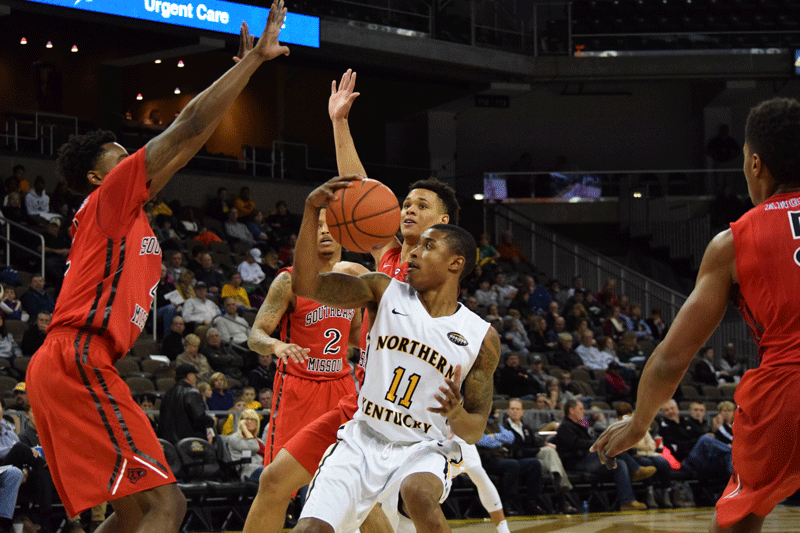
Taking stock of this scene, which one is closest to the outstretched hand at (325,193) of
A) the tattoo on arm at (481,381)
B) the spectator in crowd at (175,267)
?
the tattoo on arm at (481,381)

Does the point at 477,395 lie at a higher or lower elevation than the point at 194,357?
higher

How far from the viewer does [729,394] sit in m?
15.1

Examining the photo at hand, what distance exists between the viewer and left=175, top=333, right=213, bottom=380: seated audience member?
36.5 feet

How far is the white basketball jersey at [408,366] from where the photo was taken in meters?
4.01

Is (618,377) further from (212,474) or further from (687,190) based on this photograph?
(687,190)

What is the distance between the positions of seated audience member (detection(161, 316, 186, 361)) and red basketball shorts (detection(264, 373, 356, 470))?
636 centimetres

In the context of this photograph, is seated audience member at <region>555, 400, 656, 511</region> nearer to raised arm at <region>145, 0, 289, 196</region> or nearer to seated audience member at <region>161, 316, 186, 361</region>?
seated audience member at <region>161, 316, 186, 361</region>

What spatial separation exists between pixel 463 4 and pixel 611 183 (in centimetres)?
539

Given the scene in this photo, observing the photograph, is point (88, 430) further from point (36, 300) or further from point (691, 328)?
point (36, 300)

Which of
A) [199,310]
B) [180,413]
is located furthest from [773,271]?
[199,310]

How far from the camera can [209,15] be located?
15.7m

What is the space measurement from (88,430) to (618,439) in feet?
6.62

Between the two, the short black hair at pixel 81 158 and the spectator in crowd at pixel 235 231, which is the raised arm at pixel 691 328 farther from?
the spectator in crowd at pixel 235 231

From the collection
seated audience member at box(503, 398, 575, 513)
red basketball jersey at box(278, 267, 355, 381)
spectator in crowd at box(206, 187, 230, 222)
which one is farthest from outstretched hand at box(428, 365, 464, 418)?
spectator in crowd at box(206, 187, 230, 222)
